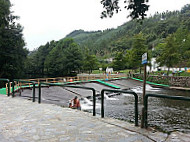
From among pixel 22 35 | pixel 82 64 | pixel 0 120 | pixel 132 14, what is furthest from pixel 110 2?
pixel 82 64

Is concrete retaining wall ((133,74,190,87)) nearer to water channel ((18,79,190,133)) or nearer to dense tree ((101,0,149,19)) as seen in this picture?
water channel ((18,79,190,133))

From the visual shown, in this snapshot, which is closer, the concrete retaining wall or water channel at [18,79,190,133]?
water channel at [18,79,190,133]

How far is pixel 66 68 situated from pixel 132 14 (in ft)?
156

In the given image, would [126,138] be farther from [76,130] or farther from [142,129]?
[76,130]

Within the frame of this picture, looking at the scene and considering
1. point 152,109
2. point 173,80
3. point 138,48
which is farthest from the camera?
point 138,48

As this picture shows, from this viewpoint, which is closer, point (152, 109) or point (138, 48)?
point (152, 109)

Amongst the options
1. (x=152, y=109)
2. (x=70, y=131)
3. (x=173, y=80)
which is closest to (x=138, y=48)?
(x=173, y=80)

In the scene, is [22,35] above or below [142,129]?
above

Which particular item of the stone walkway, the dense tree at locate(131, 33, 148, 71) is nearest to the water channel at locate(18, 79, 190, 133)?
the stone walkway

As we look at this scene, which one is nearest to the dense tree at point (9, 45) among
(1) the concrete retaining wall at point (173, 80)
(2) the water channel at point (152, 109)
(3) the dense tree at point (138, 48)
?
(2) the water channel at point (152, 109)

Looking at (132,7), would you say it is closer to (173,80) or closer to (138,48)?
(173,80)

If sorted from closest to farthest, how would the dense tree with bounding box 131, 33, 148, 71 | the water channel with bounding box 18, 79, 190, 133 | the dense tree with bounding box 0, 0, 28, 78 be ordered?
1. the water channel with bounding box 18, 79, 190, 133
2. the dense tree with bounding box 0, 0, 28, 78
3. the dense tree with bounding box 131, 33, 148, 71

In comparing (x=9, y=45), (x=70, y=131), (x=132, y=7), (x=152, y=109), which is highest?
(x=9, y=45)

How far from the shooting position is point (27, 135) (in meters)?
3.34
